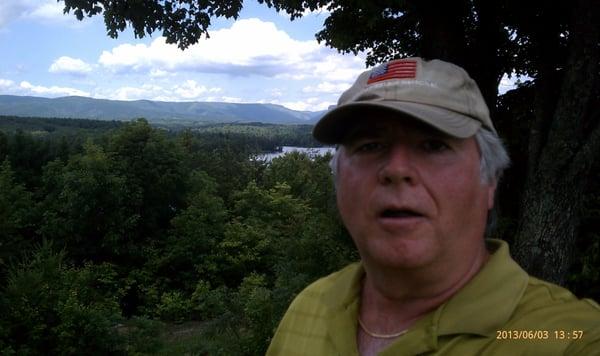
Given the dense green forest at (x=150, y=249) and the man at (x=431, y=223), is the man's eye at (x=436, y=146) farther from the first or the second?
the dense green forest at (x=150, y=249)

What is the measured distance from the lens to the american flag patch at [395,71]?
152cm

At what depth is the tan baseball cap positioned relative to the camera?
4.64 feet

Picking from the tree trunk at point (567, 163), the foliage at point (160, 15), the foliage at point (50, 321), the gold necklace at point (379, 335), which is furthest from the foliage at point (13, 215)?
the gold necklace at point (379, 335)

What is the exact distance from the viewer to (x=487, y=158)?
1.51m

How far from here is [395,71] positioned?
5.08ft

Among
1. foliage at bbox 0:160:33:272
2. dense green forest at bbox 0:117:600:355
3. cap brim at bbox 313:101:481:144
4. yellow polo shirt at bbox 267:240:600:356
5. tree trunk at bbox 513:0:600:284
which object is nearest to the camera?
yellow polo shirt at bbox 267:240:600:356

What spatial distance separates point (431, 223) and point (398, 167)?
0.18 meters

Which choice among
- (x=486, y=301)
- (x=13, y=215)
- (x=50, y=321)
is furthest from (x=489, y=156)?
(x=13, y=215)

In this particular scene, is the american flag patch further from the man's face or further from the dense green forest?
the dense green forest

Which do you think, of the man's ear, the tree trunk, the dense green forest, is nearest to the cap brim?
the man's ear

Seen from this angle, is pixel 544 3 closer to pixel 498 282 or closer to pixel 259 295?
pixel 498 282

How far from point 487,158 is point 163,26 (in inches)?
217

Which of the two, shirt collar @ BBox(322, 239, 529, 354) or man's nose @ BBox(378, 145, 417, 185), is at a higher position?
man's nose @ BBox(378, 145, 417, 185)

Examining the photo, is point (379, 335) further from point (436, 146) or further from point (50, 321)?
point (50, 321)
